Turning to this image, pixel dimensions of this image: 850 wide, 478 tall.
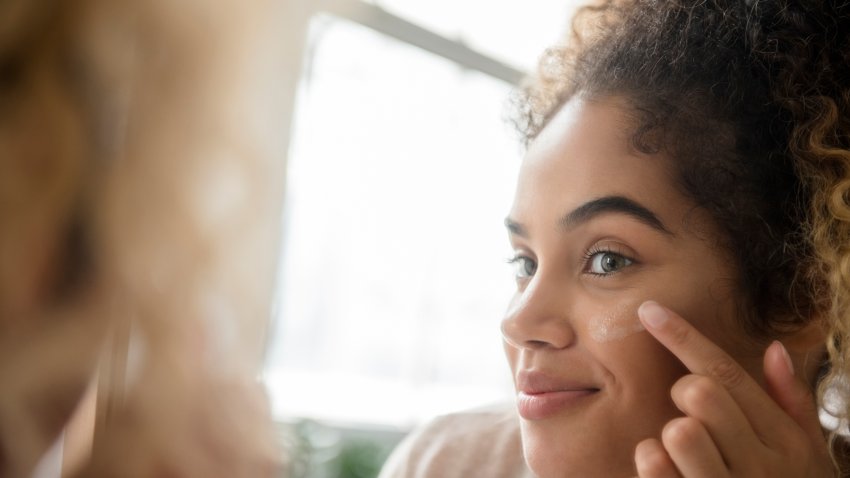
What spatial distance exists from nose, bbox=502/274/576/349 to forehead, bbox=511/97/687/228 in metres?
0.11

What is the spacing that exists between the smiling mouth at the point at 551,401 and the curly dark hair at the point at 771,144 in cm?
23

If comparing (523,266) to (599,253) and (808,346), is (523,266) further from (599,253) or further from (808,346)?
(808,346)

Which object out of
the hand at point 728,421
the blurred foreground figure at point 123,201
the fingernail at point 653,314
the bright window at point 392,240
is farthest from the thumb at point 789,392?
the bright window at point 392,240

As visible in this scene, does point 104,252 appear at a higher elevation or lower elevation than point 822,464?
higher

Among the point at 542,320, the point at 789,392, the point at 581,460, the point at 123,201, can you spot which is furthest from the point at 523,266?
the point at 123,201

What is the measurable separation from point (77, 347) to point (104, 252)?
16 millimetres

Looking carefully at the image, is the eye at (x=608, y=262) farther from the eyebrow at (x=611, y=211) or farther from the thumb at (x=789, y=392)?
the thumb at (x=789, y=392)

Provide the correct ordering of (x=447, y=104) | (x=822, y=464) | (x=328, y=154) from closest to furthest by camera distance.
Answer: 1. (x=822, y=464)
2. (x=328, y=154)
3. (x=447, y=104)

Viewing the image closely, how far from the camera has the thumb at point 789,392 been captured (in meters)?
0.94

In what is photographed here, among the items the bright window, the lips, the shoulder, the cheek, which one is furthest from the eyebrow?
the bright window

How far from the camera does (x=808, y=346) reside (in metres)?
1.03

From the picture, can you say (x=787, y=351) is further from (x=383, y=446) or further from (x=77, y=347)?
(x=383, y=446)

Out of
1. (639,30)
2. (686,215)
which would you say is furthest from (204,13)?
(639,30)

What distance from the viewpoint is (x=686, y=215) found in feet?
3.31
